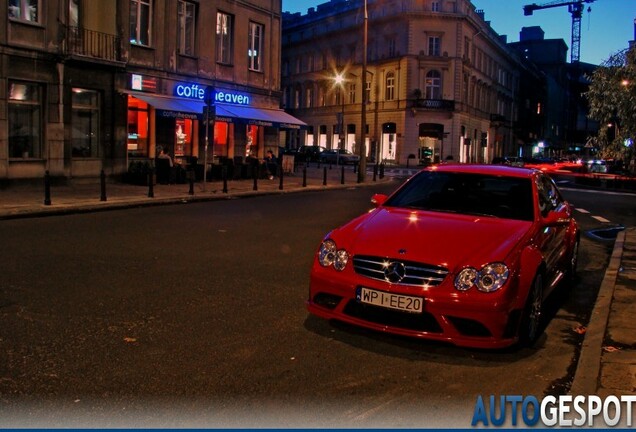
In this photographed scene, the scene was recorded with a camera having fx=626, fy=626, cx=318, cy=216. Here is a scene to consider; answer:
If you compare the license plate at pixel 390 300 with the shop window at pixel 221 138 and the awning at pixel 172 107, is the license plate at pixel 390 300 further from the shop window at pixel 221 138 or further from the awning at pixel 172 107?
the shop window at pixel 221 138

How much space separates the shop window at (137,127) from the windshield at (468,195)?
18532 mm

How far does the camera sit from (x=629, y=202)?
23.1 m

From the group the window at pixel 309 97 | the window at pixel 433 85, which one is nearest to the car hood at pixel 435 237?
the window at pixel 433 85

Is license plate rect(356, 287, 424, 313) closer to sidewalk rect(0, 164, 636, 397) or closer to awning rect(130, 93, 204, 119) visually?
sidewalk rect(0, 164, 636, 397)

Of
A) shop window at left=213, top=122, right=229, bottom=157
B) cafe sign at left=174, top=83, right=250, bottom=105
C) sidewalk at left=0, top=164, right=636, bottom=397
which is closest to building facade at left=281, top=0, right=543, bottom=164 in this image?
cafe sign at left=174, top=83, right=250, bottom=105

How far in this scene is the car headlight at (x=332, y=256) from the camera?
5406 mm

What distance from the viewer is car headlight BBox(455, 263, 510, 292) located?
4934 mm

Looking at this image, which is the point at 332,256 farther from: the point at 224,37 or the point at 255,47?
the point at 255,47

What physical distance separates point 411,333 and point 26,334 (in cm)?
331

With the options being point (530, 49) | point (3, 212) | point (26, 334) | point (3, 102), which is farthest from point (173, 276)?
point (530, 49)

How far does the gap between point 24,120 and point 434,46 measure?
46329 mm

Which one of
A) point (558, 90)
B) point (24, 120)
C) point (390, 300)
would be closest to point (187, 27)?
point (24, 120)

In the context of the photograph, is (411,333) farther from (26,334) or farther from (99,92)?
(99,92)

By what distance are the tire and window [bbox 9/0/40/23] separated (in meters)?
18.4
